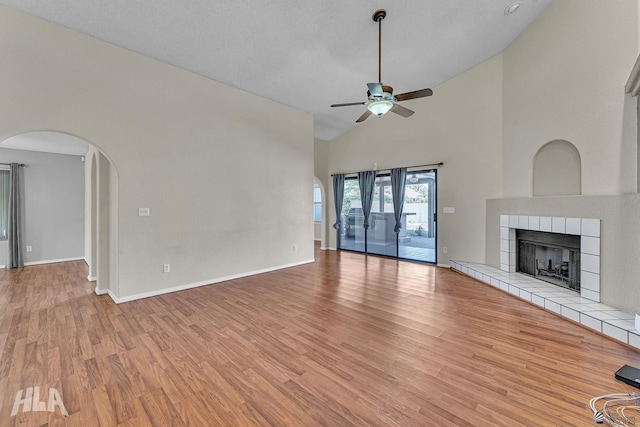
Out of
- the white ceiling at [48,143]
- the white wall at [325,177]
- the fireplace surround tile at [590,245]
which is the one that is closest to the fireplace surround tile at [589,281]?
the fireplace surround tile at [590,245]

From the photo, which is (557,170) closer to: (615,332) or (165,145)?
(615,332)

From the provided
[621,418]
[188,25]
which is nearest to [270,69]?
[188,25]

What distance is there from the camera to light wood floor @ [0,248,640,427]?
66.9 inches

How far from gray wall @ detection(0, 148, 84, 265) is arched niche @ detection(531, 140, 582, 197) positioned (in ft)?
32.8

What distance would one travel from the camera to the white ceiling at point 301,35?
3.08m

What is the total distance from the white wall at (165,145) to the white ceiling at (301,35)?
30 cm

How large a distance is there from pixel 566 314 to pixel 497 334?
111 cm

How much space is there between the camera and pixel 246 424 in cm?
161

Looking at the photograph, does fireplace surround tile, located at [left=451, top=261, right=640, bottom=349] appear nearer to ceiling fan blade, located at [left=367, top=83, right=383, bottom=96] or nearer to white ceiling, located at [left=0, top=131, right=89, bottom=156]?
ceiling fan blade, located at [left=367, top=83, right=383, bottom=96]

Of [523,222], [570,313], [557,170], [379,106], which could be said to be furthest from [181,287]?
[557,170]

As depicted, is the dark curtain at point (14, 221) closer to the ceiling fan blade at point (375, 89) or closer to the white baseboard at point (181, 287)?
the white baseboard at point (181, 287)

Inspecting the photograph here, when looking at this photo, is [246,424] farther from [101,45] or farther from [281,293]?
[101,45]

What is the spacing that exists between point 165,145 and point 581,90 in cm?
585

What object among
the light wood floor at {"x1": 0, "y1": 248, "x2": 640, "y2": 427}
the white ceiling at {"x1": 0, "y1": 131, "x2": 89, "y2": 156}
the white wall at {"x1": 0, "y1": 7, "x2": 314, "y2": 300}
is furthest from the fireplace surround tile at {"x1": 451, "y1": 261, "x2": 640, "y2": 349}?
the white ceiling at {"x1": 0, "y1": 131, "x2": 89, "y2": 156}
